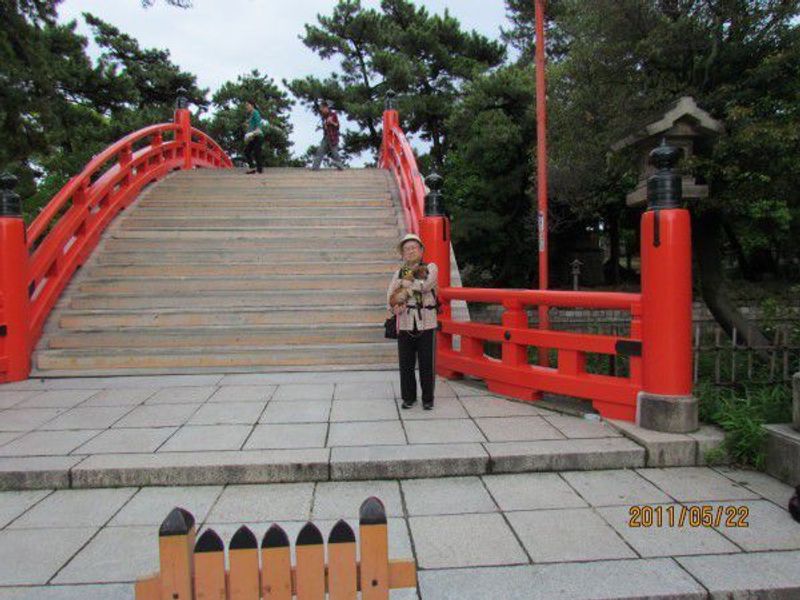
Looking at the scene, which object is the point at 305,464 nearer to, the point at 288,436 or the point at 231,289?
the point at 288,436

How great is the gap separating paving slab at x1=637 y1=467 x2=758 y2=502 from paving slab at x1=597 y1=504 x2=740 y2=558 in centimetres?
27

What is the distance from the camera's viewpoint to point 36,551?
2.63m

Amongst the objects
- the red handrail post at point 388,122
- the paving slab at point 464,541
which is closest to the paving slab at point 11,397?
the paving slab at point 464,541

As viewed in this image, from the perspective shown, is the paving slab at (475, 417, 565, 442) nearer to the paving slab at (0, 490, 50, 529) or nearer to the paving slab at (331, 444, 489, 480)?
the paving slab at (331, 444, 489, 480)

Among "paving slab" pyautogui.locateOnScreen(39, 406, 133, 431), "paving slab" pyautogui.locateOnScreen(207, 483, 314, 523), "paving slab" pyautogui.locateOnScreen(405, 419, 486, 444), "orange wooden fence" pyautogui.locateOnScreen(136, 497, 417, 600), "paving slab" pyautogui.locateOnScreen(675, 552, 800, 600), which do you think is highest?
"orange wooden fence" pyautogui.locateOnScreen(136, 497, 417, 600)

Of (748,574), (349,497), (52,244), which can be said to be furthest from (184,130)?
(748,574)

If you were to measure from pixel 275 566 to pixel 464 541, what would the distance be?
1259 mm

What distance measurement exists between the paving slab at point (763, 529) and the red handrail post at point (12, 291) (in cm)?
613

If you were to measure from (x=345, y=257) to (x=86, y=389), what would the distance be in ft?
12.5

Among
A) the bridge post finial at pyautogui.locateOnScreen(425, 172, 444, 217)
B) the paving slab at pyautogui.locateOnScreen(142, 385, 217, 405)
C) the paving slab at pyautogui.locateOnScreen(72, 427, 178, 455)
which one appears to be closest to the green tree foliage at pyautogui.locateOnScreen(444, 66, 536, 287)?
the bridge post finial at pyautogui.locateOnScreen(425, 172, 444, 217)

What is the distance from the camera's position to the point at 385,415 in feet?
14.4

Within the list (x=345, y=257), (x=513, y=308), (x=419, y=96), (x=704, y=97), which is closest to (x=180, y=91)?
(x=419, y=96)

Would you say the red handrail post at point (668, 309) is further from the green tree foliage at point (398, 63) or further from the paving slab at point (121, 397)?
the green tree foliage at point (398, 63)

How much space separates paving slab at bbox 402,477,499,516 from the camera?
3033 millimetres
